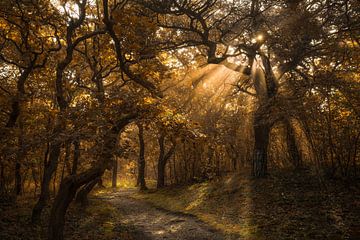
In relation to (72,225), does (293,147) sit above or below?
above

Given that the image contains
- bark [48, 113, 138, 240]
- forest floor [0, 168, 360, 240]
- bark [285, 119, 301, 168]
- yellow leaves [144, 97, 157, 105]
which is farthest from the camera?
bark [285, 119, 301, 168]

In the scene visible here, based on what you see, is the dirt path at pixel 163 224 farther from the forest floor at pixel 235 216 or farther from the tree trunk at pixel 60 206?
the tree trunk at pixel 60 206

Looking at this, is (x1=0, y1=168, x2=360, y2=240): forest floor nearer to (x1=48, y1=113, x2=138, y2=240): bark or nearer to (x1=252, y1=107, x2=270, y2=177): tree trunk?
(x1=252, y1=107, x2=270, y2=177): tree trunk

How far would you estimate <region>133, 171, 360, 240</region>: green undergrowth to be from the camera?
917 centimetres

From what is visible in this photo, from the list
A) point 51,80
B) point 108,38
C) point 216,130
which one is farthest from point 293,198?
point 51,80

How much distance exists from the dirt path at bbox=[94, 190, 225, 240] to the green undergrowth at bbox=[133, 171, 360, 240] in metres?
0.48

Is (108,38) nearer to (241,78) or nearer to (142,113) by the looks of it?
(142,113)

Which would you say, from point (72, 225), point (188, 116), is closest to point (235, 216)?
point (188, 116)

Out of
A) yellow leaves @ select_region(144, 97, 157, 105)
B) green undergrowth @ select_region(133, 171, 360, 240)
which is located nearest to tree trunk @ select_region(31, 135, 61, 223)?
yellow leaves @ select_region(144, 97, 157, 105)

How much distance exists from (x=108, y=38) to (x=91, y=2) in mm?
2342

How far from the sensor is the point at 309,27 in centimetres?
1134

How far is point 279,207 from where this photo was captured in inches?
449

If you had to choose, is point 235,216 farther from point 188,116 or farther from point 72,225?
point 72,225

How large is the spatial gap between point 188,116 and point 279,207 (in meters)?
4.83
